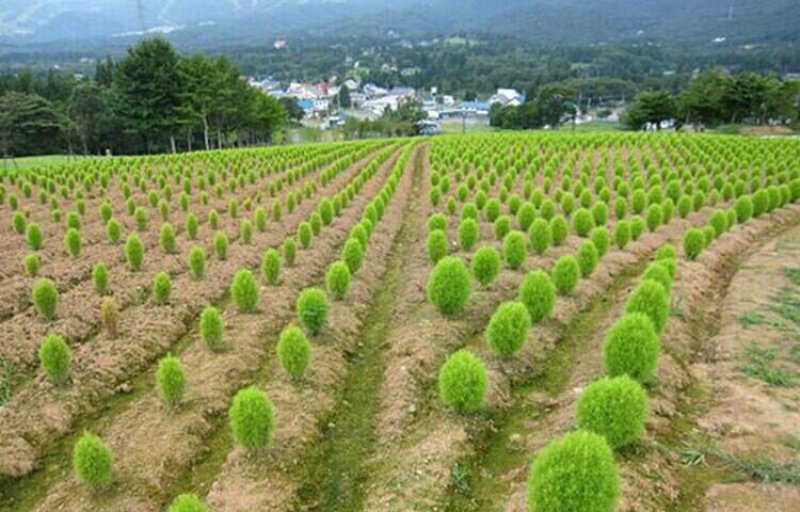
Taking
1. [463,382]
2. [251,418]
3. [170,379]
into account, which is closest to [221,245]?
[170,379]

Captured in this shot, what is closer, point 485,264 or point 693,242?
point 485,264

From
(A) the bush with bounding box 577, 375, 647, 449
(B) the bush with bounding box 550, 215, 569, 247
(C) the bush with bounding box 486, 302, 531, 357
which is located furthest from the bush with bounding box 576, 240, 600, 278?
(A) the bush with bounding box 577, 375, 647, 449

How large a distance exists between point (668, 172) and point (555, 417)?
19.9 meters

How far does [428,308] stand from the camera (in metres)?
12.2

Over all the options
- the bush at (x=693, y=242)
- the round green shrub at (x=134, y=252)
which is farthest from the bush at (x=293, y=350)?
the bush at (x=693, y=242)

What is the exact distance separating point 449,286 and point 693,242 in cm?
688

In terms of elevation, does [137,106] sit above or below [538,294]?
above

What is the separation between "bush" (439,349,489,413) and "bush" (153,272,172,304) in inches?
265

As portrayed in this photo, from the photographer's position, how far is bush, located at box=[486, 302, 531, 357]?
9414 mm

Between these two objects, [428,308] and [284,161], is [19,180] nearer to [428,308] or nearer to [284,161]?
[284,161]

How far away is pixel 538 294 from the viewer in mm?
10875

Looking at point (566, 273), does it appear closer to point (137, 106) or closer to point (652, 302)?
point (652, 302)

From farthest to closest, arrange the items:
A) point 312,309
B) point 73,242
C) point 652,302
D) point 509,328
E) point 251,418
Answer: point 73,242 → point 312,309 → point 652,302 → point 509,328 → point 251,418

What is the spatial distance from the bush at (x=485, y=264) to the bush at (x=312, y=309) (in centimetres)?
355
